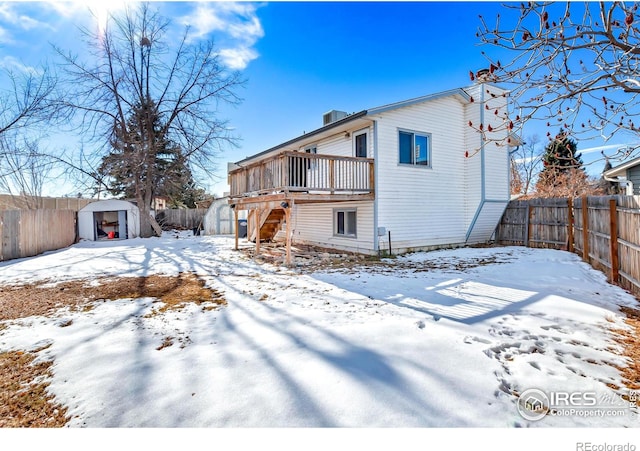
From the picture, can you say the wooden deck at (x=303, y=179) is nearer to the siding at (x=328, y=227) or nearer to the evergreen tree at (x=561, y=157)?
the siding at (x=328, y=227)

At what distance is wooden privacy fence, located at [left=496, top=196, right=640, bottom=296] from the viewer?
17.2 feet

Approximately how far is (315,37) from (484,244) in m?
9.72

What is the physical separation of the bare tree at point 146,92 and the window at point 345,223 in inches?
425

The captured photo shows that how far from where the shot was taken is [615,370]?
2.77 meters

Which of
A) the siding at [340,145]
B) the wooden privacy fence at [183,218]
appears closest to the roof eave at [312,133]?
the siding at [340,145]

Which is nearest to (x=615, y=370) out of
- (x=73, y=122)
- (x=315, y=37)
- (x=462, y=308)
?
(x=462, y=308)

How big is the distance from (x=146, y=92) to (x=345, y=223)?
15.4 meters

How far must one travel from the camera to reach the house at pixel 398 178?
950 cm

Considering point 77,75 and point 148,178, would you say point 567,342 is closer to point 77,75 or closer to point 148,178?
point 148,178

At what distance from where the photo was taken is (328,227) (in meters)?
12.3

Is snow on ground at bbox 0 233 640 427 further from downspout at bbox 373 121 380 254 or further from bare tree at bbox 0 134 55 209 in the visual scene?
bare tree at bbox 0 134 55 209

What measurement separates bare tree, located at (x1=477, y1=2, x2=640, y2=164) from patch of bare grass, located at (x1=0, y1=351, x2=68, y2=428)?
516 centimetres

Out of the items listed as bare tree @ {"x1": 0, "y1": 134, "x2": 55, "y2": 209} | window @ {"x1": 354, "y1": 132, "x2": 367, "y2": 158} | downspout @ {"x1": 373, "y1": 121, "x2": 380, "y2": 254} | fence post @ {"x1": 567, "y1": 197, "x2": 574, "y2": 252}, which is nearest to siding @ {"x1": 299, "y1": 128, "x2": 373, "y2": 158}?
window @ {"x1": 354, "y1": 132, "x2": 367, "y2": 158}

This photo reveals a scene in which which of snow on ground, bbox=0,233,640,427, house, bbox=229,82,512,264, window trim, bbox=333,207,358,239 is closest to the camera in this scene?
snow on ground, bbox=0,233,640,427
